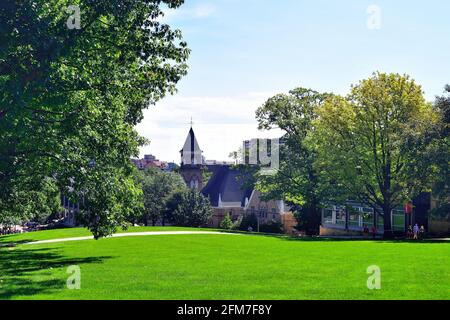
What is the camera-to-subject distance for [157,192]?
95812mm

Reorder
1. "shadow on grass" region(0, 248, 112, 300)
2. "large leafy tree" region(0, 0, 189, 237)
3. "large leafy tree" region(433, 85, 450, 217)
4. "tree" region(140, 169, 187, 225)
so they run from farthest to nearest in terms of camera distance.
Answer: "tree" region(140, 169, 187, 225) → "large leafy tree" region(433, 85, 450, 217) → "large leafy tree" region(0, 0, 189, 237) → "shadow on grass" region(0, 248, 112, 300)

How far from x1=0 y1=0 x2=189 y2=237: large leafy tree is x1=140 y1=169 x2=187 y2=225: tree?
2558 inches

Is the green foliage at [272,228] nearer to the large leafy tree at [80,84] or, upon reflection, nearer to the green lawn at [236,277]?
the large leafy tree at [80,84]

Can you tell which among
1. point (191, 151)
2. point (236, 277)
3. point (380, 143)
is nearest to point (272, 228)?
point (380, 143)

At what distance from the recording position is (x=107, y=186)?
2514 centimetres

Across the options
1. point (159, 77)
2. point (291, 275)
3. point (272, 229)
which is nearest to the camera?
point (291, 275)

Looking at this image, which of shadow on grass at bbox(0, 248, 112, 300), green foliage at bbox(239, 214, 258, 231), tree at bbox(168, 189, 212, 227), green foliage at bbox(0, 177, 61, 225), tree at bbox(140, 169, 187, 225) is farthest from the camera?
tree at bbox(140, 169, 187, 225)

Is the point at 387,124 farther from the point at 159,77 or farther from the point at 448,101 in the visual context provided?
the point at 159,77

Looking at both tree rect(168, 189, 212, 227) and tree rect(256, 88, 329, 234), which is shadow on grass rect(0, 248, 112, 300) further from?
tree rect(168, 189, 212, 227)

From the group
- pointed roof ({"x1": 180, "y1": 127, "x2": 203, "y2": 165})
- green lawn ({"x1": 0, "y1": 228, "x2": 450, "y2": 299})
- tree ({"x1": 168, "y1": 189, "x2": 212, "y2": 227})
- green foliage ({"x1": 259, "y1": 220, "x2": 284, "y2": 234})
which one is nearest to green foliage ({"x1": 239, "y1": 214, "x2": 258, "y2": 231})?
green foliage ({"x1": 259, "y1": 220, "x2": 284, "y2": 234})

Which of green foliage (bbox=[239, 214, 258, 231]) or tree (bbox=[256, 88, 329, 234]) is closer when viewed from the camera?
tree (bbox=[256, 88, 329, 234])

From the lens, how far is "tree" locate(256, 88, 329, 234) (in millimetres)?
63875
